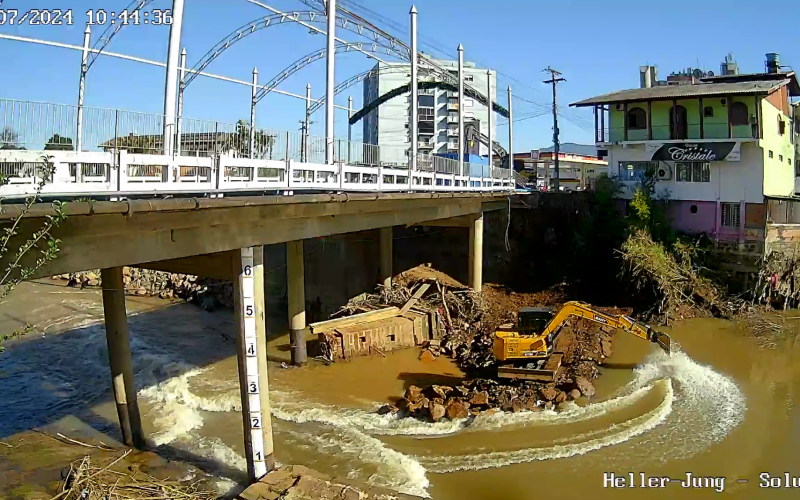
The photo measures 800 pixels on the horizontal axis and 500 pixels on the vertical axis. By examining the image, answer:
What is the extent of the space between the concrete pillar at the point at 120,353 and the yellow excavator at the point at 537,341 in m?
9.60

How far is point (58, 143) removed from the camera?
9172 millimetres

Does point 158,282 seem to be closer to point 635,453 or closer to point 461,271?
point 461,271

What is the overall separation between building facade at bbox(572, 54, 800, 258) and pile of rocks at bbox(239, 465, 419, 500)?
79.4ft

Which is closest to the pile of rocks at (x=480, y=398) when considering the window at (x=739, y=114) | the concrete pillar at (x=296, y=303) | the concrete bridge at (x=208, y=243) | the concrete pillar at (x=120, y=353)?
the concrete bridge at (x=208, y=243)

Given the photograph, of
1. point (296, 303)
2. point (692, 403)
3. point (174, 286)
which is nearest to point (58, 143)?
point (296, 303)

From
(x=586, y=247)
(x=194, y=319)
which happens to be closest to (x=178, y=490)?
(x=194, y=319)

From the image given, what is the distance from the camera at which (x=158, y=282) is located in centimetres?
3466

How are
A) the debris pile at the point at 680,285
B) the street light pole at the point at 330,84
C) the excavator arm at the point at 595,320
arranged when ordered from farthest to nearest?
the debris pile at the point at 680,285 < the excavator arm at the point at 595,320 < the street light pole at the point at 330,84

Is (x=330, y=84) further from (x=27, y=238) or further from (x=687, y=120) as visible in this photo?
(x=687, y=120)

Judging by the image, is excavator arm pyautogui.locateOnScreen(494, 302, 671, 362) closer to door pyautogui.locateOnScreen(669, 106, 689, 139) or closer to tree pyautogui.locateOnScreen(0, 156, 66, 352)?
tree pyautogui.locateOnScreen(0, 156, 66, 352)

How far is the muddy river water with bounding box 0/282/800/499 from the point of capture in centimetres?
1324

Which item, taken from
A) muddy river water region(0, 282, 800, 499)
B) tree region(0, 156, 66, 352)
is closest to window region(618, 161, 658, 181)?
muddy river water region(0, 282, 800, 499)

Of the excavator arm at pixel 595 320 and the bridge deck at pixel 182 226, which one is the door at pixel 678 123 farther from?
the bridge deck at pixel 182 226

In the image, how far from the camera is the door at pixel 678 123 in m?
31.7
